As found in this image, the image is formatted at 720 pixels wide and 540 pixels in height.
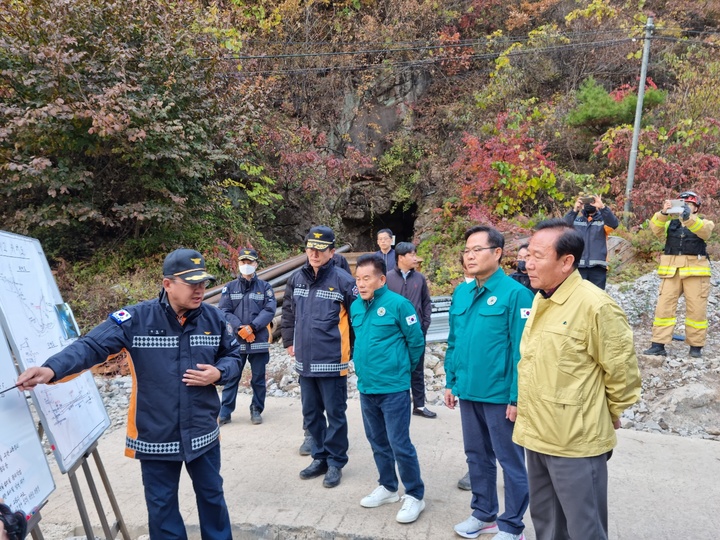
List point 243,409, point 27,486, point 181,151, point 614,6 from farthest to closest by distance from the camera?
point 614,6
point 181,151
point 243,409
point 27,486

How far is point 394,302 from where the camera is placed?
10.6 feet

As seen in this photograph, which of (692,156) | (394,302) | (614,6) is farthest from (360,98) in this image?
(394,302)

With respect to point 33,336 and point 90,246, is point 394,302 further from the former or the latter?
point 90,246

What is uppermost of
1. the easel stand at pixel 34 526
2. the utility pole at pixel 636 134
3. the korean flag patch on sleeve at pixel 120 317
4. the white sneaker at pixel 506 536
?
the utility pole at pixel 636 134

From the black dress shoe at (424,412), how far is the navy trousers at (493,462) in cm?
205

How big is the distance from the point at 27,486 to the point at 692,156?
42.1ft

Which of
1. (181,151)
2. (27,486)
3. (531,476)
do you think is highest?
(181,151)

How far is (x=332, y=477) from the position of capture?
3.67 m

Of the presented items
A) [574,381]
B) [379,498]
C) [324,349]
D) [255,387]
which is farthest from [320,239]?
[574,381]

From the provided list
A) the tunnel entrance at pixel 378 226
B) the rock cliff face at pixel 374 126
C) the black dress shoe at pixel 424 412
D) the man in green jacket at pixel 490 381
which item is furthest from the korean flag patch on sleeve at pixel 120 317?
the tunnel entrance at pixel 378 226

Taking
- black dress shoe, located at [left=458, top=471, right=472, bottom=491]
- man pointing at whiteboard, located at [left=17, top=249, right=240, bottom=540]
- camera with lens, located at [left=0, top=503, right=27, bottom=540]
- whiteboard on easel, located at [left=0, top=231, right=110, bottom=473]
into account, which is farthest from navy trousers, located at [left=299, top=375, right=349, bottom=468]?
camera with lens, located at [left=0, top=503, right=27, bottom=540]

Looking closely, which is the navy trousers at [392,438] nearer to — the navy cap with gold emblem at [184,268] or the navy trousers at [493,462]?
the navy trousers at [493,462]

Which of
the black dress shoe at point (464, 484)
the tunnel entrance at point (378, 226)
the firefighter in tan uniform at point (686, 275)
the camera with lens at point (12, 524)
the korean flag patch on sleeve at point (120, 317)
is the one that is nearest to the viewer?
the camera with lens at point (12, 524)

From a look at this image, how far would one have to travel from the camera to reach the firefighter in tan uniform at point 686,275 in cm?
565
